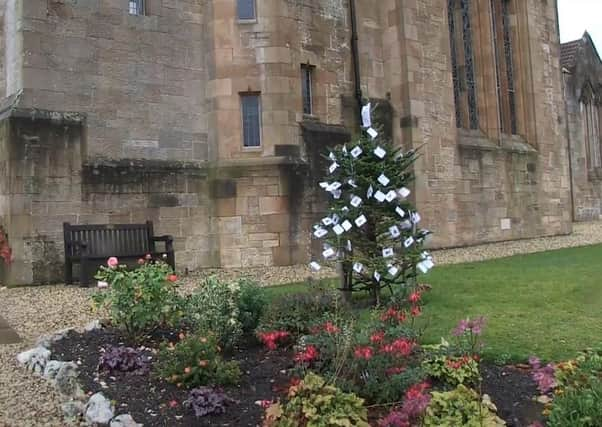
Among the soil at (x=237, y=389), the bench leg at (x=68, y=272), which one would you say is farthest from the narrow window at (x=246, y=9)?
the soil at (x=237, y=389)

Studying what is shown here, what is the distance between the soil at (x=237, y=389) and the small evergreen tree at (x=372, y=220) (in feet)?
6.34

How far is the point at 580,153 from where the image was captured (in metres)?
25.1

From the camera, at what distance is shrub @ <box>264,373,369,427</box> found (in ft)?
10.2

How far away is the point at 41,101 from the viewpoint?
32.0 ft

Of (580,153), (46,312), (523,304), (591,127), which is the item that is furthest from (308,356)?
(591,127)

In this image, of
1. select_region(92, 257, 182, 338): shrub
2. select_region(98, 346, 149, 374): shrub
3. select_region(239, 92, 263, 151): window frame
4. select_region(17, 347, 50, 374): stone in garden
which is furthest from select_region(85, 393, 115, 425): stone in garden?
select_region(239, 92, 263, 151): window frame

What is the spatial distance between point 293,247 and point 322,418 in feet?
27.4

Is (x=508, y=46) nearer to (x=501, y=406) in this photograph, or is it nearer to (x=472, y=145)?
(x=472, y=145)

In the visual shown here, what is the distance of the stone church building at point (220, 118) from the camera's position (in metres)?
9.71

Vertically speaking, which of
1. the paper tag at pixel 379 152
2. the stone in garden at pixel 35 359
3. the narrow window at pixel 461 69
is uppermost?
the narrow window at pixel 461 69

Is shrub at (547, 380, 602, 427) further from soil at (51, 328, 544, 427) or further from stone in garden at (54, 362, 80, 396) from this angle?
stone in garden at (54, 362, 80, 396)

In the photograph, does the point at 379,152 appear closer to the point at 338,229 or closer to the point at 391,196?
the point at 391,196

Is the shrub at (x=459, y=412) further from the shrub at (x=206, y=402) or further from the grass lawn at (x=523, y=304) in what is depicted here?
the grass lawn at (x=523, y=304)

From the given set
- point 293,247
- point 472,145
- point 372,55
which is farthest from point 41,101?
point 472,145
